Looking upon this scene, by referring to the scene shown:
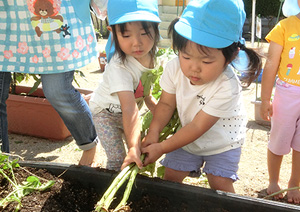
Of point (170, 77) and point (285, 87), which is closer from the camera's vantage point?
point (170, 77)

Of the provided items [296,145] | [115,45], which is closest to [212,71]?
[115,45]

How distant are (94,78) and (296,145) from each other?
11.8ft

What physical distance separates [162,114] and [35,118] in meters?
1.56

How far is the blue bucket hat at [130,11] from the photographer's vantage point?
5.25ft

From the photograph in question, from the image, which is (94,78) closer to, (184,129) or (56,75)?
(56,75)

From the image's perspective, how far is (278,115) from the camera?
7.00 feet

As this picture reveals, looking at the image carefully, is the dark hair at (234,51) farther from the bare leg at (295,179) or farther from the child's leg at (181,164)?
the bare leg at (295,179)

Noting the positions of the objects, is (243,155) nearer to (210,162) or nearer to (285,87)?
(285,87)

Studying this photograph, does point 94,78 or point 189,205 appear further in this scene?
point 94,78

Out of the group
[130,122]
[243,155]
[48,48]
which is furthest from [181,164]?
[243,155]

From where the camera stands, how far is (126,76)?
1769 millimetres

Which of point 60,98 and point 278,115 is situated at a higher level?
point 60,98

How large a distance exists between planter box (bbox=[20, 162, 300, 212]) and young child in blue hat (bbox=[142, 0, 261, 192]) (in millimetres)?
157

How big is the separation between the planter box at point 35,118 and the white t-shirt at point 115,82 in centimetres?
99
